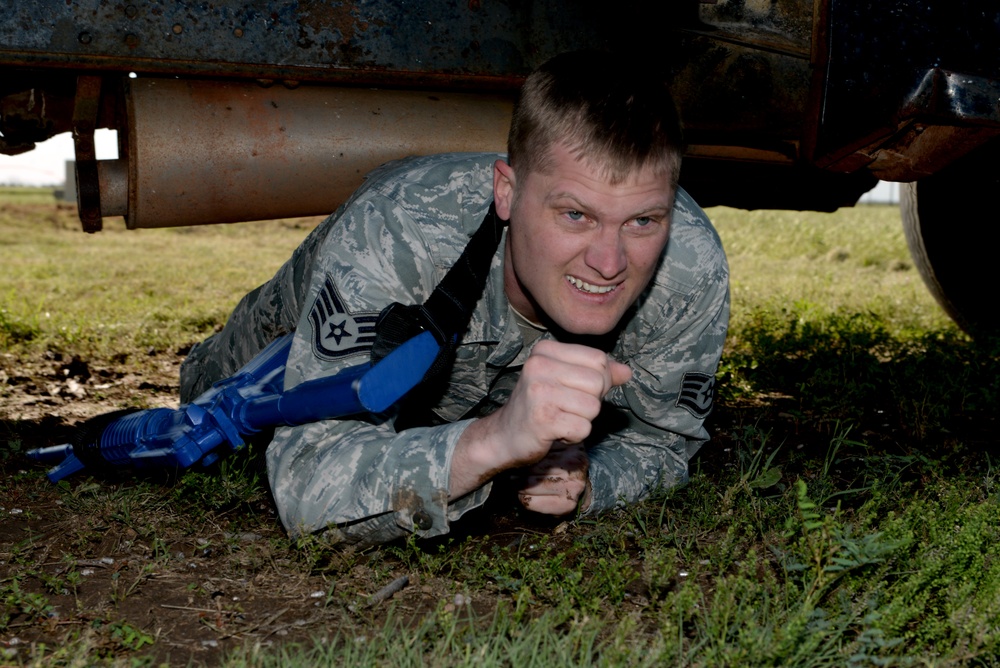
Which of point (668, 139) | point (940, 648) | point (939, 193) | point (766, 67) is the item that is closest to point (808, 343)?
point (939, 193)

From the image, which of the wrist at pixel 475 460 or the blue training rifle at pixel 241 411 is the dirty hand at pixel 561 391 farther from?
the blue training rifle at pixel 241 411

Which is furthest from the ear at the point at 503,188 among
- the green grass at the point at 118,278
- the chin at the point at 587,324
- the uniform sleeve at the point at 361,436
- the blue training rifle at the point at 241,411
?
the green grass at the point at 118,278

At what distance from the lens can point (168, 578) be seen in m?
2.07

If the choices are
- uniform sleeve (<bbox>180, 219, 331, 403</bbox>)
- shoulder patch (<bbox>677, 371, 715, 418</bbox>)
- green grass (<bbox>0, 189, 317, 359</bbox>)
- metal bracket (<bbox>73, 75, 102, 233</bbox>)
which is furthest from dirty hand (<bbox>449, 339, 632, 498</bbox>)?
green grass (<bbox>0, 189, 317, 359</bbox>)

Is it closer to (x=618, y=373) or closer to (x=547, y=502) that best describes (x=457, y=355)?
(x=547, y=502)

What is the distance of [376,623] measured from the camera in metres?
1.87

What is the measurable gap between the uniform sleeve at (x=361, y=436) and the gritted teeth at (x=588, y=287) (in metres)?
0.34

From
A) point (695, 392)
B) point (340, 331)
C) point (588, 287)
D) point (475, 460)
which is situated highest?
point (588, 287)

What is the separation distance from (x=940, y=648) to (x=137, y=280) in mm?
5872

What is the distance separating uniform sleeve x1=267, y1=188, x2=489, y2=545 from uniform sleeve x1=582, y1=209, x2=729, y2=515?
579mm

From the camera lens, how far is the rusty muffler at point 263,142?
2.67m

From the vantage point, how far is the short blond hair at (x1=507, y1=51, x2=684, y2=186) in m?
2.13

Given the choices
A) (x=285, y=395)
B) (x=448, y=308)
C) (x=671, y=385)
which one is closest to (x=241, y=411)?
(x=285, y=395)

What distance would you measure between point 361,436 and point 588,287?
595mm
